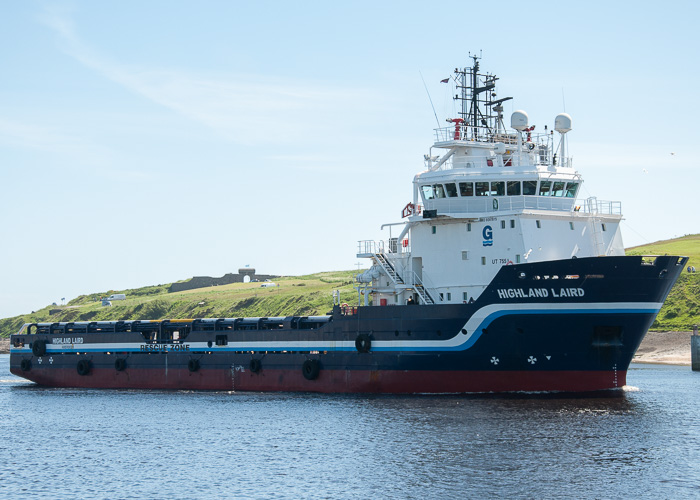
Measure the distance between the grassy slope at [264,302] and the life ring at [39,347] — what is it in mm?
40305

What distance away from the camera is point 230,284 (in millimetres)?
127500

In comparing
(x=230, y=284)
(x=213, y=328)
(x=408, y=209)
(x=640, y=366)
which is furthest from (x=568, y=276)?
(x=230, y=284)

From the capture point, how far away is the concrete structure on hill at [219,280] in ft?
424

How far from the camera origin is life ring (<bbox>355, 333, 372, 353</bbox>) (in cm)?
3466

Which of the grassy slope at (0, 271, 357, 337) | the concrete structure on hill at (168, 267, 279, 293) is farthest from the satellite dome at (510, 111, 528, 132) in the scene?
the concrete structure on hill at (168, 267, 279, 293)

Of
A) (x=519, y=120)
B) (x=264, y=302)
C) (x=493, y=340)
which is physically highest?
→ (x=519, y=120)

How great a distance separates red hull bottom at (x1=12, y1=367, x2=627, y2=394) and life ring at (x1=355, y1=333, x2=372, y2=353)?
96cm

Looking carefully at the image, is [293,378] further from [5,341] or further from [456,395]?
[5,341]

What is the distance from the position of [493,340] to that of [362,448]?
27.3 feet

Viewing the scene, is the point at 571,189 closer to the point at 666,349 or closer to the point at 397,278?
the point at 397,278

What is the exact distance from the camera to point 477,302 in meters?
31.8

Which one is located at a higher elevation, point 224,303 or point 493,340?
point 224,303

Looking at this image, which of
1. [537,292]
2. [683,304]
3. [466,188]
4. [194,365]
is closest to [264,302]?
[683,304]

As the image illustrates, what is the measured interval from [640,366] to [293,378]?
2907 centimetres
